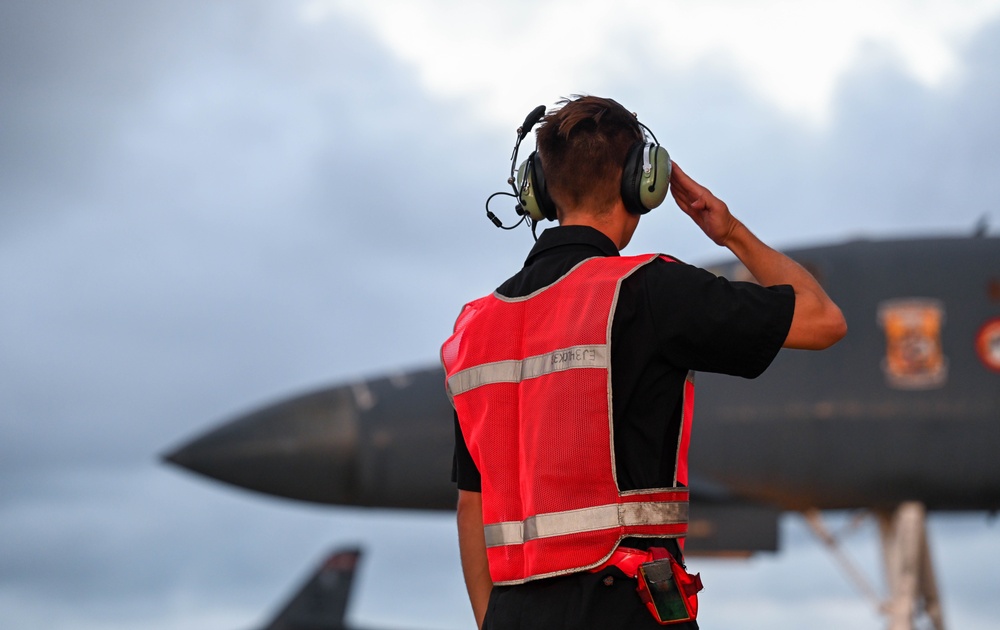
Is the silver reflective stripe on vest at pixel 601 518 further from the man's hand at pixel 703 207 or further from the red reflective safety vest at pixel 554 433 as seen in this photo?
the man's hand at pixel 703 207

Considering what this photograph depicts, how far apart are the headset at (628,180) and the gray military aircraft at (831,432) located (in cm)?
1144

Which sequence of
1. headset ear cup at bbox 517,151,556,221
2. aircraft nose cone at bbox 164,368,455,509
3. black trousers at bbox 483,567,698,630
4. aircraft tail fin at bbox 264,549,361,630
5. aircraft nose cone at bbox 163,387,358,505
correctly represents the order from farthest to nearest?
aircraft tail fin at bbox 264,549,361,630
aircraft nose cone at bbox 163,387,358,505
aircraft nose cone at bbox 164,368,455,509
headset ear cup at bbox 517,151,556,221
black trousers at bbox 483,567,698,630

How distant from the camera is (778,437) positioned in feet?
48.8

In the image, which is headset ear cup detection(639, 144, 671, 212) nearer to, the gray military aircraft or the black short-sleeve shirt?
the black short-sleeve shirt

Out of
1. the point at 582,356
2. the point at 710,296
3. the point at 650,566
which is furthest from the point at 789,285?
the point at 650,566

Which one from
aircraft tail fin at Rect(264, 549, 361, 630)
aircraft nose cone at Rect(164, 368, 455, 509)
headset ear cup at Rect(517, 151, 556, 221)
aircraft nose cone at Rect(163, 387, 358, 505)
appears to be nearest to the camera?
headset ear cup at Rect(517, 151, 556, 221)

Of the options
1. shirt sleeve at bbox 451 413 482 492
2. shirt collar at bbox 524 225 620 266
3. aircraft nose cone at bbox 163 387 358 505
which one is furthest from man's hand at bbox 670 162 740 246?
aircraft nose cone at bbox 163 387 358 505

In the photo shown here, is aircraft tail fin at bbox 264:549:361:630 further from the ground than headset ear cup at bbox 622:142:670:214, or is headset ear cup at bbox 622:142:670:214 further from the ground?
headset ear cup at bbox 622:142:670:214

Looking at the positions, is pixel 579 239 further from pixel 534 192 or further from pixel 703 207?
pixel 703 207

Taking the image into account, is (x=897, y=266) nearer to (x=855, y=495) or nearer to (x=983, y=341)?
(x=983, y=341)

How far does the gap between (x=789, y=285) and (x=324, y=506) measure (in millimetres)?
13349

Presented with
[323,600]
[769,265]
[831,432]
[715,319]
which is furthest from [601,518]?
[323,600]

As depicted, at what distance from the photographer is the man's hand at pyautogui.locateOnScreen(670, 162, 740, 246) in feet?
11.6

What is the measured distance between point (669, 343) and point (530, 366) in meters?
0.38
